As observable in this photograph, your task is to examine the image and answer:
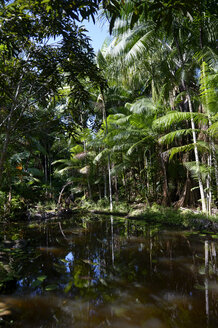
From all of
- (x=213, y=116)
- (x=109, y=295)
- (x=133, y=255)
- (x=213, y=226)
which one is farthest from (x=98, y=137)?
(x=109, y=295)

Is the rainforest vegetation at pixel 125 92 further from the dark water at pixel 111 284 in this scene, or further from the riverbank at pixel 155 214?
the dark water at pixel 111 284

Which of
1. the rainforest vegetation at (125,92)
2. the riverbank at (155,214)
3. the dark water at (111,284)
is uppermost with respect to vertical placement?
the rainforest vegetation at (125,92)

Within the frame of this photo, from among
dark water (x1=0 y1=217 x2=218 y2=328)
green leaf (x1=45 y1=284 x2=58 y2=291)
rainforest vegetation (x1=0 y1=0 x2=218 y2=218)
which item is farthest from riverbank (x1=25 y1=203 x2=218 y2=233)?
green leaf (x1=45 y1=284 x2=58 y2=291)

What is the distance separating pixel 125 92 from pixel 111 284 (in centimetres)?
1186

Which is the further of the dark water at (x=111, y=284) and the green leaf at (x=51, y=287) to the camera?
the green leaf at (x=51, y=287)

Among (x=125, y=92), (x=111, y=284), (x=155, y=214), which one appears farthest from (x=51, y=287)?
(x=125, y=92)

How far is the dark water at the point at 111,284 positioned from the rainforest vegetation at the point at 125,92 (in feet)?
6.25

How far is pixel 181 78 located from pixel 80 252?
21.9 feet

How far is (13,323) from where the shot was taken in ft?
6.84

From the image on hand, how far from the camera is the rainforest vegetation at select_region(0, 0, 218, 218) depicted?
2.66 meters

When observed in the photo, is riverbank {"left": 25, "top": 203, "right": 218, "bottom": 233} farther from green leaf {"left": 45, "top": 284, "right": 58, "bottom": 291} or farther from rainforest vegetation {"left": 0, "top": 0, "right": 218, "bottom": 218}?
green leaf {"left": 45, "top": 284, "right": 58, "bottom": 291}

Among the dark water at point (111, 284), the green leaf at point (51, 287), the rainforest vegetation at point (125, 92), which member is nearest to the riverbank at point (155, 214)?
the rainforest vegetation at point (125, 92)

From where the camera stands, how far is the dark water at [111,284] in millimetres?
2182

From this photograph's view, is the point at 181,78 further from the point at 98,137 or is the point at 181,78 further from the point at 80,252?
the point at 80,252
